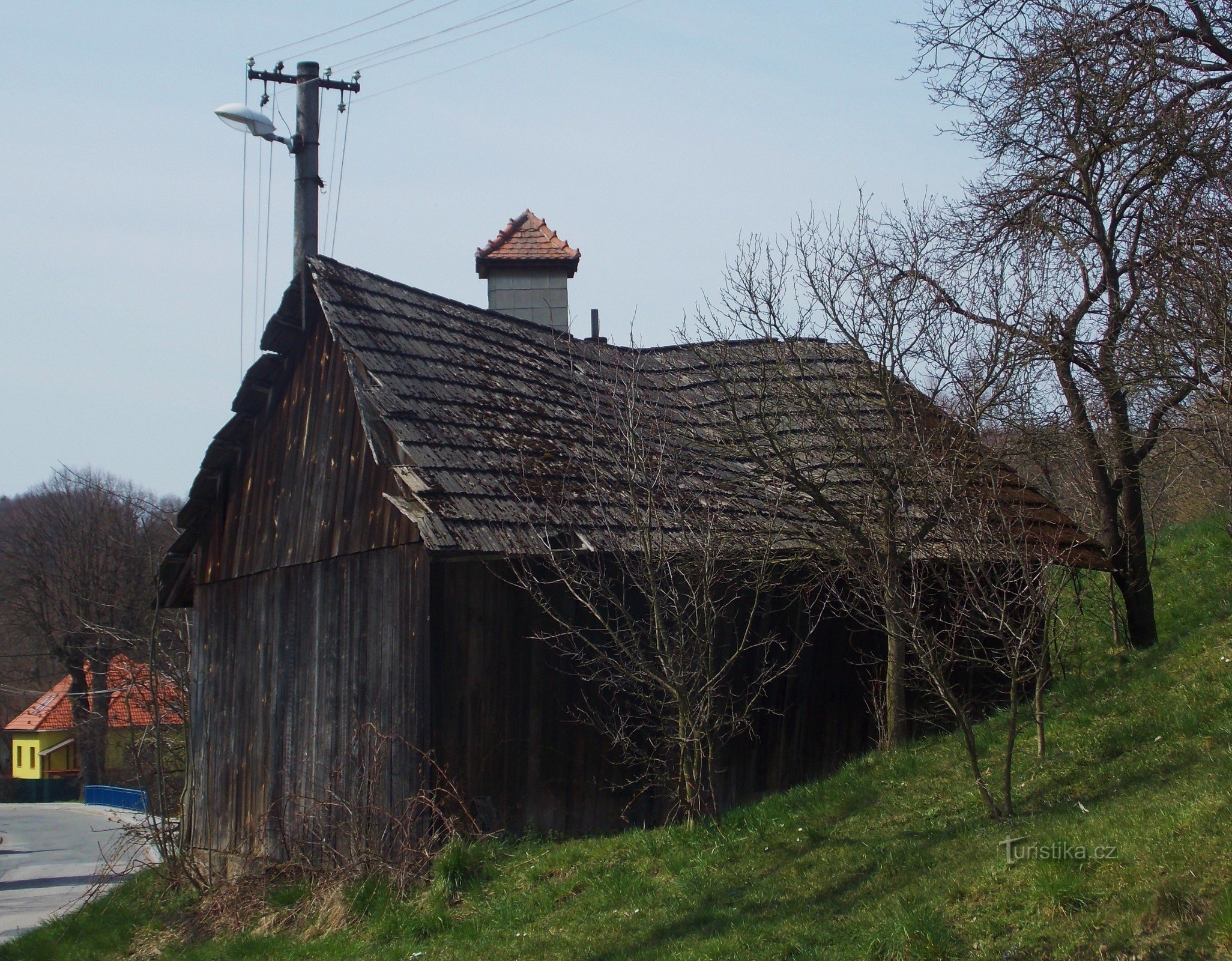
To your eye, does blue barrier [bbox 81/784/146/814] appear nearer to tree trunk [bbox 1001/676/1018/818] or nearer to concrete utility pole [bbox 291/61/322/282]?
concrete utility pole [bbox 291/61/322/282]

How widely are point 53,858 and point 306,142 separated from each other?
19815mm

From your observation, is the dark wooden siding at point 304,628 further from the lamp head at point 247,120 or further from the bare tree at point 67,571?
the bare tree at point 67,571

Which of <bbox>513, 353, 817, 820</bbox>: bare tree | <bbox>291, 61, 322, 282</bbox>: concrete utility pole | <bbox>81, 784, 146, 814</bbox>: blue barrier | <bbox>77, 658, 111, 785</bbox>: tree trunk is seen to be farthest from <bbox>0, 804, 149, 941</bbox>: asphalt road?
<bbox>291, 61, 322, 282</bbox>: concrete utility pole

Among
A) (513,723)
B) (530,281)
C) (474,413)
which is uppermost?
(530,281)

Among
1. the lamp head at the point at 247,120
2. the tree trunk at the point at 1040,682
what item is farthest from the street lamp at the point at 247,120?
the tree trunk at the point at 1040,682

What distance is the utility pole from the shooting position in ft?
46.2

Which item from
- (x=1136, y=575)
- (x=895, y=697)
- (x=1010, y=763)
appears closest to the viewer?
(x=1010, y=763)

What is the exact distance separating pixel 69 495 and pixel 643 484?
4062 cm

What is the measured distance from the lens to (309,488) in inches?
443

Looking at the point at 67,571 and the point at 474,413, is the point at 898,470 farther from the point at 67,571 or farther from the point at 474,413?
the point at 67,571

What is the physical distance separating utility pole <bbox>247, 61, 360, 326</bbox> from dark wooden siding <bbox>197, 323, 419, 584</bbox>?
2.54 meters

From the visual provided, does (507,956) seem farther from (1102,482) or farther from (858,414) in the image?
(1102,482)

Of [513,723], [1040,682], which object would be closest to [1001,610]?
[1040,682]

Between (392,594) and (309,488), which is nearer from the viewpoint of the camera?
(392,594)
